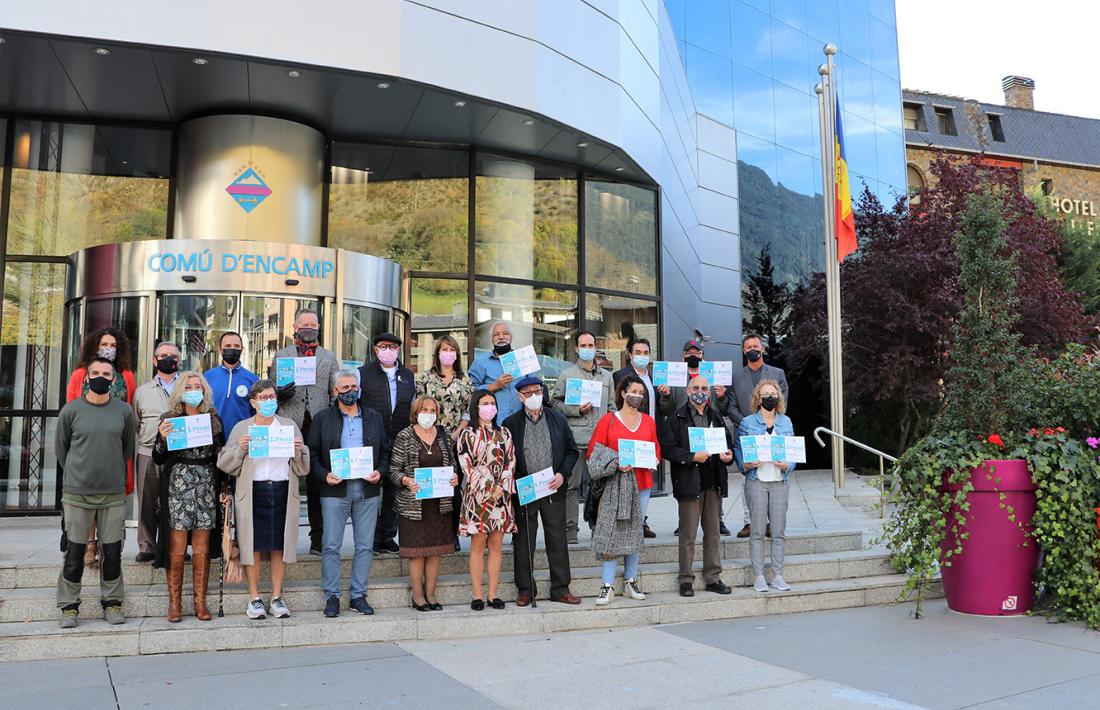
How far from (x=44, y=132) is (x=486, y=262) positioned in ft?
20.3

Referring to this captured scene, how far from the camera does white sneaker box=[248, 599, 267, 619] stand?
619cm

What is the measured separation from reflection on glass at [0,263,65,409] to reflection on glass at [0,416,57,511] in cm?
26

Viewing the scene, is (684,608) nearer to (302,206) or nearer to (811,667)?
(811,667)

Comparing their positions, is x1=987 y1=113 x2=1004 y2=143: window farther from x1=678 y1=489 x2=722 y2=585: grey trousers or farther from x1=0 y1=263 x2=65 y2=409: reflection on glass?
x1=0 y1=263 x2=65 y2=409: reflection on glass

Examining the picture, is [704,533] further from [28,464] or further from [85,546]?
[28,464]

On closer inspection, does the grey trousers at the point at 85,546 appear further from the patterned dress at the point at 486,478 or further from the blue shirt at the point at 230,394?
the patterned dress at the point at 486,478

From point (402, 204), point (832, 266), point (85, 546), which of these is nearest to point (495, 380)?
point (85, 546)

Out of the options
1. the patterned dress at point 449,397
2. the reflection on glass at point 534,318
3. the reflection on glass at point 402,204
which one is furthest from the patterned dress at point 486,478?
the reflection on glass at point 402,204

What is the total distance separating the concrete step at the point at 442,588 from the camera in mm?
6168

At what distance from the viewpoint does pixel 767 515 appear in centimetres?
743

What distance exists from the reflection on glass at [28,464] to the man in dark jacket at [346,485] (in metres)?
6.00

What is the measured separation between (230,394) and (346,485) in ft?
4.70

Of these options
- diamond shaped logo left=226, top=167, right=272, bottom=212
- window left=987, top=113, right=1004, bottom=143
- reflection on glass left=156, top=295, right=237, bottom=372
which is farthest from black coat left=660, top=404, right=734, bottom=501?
window left=987, top=113, right=1004, bottom=143

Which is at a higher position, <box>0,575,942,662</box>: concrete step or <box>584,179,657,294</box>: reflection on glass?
<box>584,179,657,294</box>: reflection on glass
